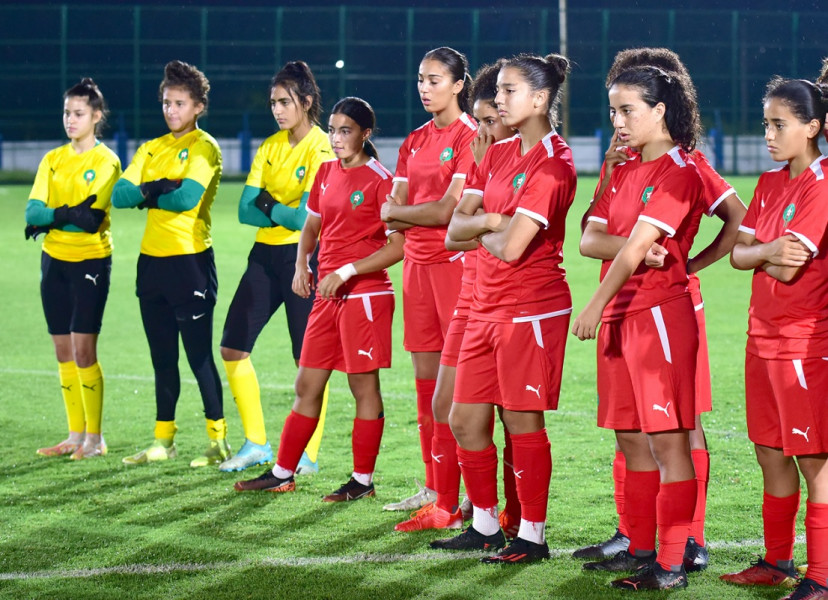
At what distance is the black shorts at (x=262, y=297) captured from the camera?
609 cm

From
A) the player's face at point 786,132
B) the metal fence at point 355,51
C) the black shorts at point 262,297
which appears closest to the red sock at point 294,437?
the black shorts at point 262,297

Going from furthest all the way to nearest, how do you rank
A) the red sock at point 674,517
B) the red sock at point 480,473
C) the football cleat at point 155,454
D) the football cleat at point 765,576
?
1. the football cleat at point 155,454
2. the red sock at point 480,473
3. the football cleat at point 765,576
4. the red sock at point 674,517

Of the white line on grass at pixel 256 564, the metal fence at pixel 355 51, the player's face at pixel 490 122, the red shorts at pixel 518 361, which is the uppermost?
the metal fence at pixel 355 51

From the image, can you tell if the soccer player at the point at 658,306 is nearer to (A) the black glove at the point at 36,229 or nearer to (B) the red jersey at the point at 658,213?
(B) the red jersey at the point at 658,213

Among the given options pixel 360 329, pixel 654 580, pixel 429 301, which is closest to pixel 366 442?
pixel 360 329

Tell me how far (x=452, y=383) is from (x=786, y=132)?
5.39 ft

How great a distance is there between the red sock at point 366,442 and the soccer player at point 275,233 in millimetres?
593

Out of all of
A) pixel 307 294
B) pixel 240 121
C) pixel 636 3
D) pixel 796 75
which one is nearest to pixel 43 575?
pixel 307 294

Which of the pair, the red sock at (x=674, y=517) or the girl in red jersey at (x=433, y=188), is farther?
the girl in red jersey at (x=433, y=188)

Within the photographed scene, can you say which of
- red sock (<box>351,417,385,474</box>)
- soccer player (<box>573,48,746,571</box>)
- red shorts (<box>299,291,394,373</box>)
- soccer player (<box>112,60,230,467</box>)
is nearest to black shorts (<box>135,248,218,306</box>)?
soccer player (<box>112,60,230,467</box>)

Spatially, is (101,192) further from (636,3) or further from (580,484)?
(636,3)

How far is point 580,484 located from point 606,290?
214cm

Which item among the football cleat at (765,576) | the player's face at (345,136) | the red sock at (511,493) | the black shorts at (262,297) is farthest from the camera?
the black shorts at (262,297)

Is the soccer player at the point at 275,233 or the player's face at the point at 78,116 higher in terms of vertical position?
the player's face at the point at 78,116
